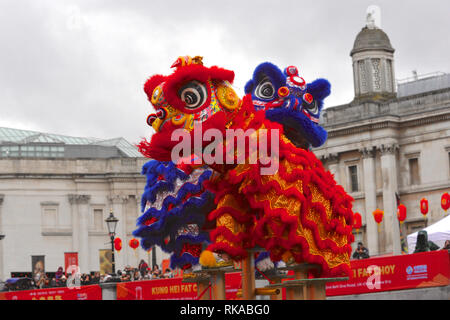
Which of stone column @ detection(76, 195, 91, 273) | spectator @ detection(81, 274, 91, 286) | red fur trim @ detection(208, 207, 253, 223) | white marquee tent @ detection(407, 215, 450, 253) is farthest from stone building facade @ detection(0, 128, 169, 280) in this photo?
red fur trim @ detection(208, 207, 253, 223)

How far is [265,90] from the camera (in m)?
18.0

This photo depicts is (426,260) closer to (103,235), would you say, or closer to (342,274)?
(342,274)

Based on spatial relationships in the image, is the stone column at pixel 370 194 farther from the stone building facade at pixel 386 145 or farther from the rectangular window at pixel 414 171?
the rectangular window at pixel 414 171

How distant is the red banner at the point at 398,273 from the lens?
73.4 feet

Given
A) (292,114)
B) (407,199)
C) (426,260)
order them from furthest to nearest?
(407,199) < (426,260) < (292,114)

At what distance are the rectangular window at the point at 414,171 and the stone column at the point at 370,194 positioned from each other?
7.33ft

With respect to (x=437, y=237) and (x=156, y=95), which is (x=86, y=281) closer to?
(x=437, y=237)

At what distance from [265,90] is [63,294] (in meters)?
15.5

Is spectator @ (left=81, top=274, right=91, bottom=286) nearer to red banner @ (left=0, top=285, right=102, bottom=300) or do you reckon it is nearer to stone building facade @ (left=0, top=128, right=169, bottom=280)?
red banner @ (left=0, top=285, right=102, bottom=300)

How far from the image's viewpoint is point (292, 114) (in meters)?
17.7

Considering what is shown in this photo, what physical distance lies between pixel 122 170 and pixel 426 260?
172 feet

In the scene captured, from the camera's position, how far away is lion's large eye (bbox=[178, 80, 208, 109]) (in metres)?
16.1

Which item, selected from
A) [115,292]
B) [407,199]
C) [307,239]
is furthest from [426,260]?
[407,199]

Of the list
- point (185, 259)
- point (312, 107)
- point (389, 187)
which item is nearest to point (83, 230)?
point (389, 187)
